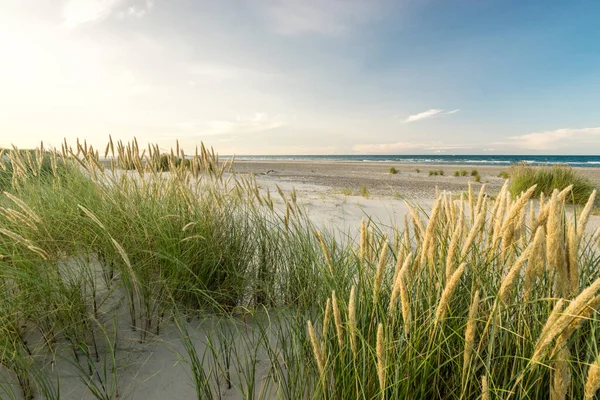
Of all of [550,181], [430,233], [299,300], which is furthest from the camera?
[550,181]

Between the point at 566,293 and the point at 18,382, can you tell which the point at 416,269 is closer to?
the point at 566,293

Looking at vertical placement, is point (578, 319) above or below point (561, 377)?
above

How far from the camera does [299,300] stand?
5.82ft

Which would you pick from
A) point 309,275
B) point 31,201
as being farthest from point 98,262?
point 309,275

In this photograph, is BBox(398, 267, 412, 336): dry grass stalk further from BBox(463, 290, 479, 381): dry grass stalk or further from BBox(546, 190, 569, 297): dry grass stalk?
BBox(546, 190, 569, 297): dry grass stalk

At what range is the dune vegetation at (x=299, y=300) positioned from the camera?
3.07ft

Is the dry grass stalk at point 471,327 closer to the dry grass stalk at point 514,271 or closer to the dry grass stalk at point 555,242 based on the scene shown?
the dry grass stalk at point 514,271

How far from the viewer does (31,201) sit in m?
2.80

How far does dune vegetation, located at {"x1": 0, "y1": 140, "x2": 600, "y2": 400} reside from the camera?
3.07ft

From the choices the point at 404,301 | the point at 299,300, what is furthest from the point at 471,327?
the point at 299,300

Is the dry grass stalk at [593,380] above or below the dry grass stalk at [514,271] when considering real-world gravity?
below

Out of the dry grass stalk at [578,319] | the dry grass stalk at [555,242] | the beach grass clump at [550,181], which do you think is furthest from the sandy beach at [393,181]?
the dry grass stalk at [578,319]

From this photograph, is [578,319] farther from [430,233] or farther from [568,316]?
[430,233]

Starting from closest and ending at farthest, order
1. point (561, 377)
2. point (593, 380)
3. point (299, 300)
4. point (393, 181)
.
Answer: point (593, 380) → point (561, 377) → point (299, 300) → point (393, 181)
